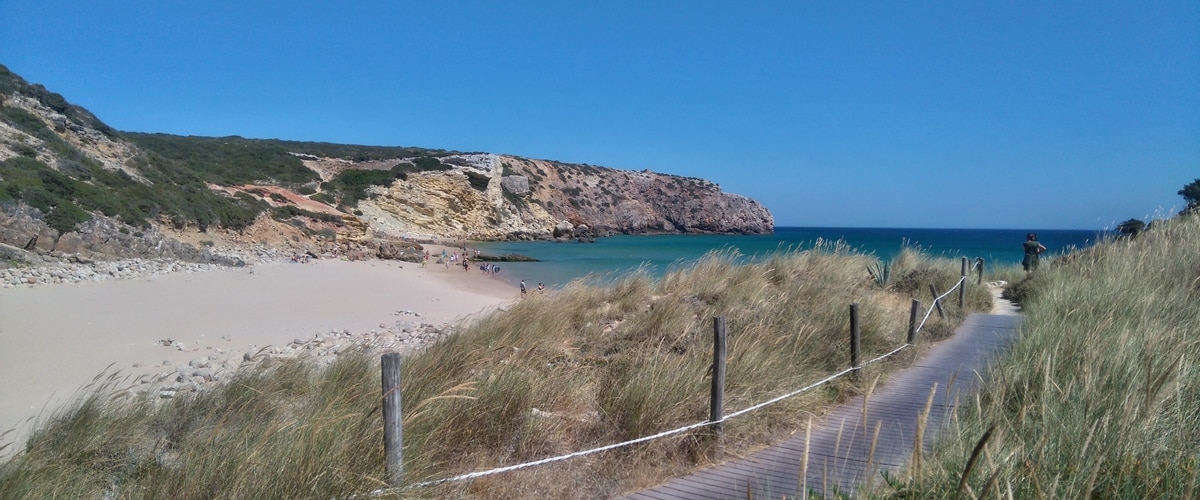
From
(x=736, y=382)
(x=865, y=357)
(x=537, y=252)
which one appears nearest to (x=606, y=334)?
(x=736, y=382)

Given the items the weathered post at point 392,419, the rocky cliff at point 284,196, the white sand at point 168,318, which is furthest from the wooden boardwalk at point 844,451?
the rocky cliff at point 284,196

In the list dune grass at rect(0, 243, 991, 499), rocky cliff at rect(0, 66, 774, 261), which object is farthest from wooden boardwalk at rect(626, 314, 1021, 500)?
rocky cliff at rect(0, 66, 774, 261)

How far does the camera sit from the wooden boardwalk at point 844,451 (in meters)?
3.43

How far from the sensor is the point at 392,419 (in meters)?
3.13

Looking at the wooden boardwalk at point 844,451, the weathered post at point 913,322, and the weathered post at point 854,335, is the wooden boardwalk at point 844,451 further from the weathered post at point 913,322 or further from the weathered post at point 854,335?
the weathered post at point 913,322

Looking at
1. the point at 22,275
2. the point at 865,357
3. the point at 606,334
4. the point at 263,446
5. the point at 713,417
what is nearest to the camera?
the point at 263,446

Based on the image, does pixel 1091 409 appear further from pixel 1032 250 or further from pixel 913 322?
pixel 1032 250

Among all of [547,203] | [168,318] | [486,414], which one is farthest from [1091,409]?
[547,203]

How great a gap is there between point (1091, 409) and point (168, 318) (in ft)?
41.9

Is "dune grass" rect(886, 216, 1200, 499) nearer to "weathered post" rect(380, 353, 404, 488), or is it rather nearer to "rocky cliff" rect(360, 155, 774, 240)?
"weathered post" rect(380, 353, 404, 488)

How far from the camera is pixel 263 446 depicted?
3.04 meters

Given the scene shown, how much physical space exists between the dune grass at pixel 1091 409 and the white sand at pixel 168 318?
508 cm

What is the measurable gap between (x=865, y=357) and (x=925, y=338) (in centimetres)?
182

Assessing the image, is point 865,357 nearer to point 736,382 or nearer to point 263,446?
point 736,382
